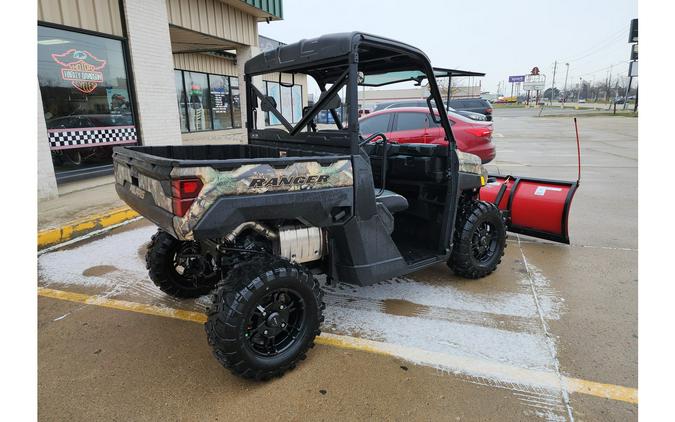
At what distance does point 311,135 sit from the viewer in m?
3.12

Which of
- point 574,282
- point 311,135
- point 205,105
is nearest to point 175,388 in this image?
point 311,135

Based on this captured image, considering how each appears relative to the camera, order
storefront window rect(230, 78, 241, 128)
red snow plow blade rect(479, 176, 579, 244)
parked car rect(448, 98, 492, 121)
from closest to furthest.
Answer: red snow plow blade rect(479, 176, 579, 244) < storefront window rect(230, 78, 241, 128) < parked car rect(448, 98, 492, 121)

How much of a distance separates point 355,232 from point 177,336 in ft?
5.05

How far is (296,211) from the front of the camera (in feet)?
8.34

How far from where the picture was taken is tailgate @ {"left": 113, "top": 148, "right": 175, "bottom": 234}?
7.27ft

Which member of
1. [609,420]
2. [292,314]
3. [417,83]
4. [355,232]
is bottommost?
[609,420]

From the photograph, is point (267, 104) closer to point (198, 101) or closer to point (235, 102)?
point (198, 101)

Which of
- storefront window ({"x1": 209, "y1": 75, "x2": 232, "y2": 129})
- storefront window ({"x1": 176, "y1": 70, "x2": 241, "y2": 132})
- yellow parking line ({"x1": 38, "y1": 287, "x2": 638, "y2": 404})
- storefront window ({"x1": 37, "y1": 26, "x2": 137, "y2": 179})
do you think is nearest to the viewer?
yellow parking line ({"x1": 38, "y1": 287, "x2": 638, "y2": 404})

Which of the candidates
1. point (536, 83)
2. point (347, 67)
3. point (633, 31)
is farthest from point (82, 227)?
point (536, 83)

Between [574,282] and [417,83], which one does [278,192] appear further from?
[574,282]

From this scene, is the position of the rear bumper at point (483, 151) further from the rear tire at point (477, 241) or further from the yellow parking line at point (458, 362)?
the yellow parking line at point (458, 362)

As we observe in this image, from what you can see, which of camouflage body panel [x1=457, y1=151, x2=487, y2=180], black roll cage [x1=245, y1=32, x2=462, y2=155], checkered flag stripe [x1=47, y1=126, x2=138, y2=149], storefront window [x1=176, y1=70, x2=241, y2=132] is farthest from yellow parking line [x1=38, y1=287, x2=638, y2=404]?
storefront window [x1=176, y1=70, x2=241, y2=132]

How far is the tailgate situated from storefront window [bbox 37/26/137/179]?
5167 millimetres

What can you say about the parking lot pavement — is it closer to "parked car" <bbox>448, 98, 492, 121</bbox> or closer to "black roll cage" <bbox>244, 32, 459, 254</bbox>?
"black roll cage" <bbox>244, 32, 459, 254</bbox>
